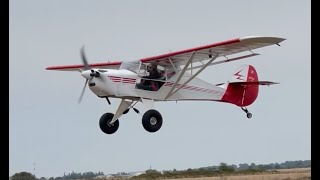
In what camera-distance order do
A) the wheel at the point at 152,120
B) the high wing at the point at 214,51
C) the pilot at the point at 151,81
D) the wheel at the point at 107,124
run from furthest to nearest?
the wheel at the point at 107,124
the pilot at the point at 151,81
the wheel at the point at 152,120
the high wing at the point at 214,51

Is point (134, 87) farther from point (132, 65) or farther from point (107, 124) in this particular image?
point (107, 124)

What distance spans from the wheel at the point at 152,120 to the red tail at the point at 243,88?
513cm

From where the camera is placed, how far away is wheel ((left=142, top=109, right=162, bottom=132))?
24.2 m

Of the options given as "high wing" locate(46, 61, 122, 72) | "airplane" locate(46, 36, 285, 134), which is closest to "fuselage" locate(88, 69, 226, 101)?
"airplane" locate(46, 36, 285, 134)

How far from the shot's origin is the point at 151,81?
83.5ft

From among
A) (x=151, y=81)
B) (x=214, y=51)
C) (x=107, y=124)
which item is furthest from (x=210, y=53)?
(x=107, y=124)

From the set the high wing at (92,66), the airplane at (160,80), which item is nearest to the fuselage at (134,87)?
the airplane at (160,80)

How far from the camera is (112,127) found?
84.2ft

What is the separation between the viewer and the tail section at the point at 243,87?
29172 millimetres

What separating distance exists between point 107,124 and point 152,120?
224cm

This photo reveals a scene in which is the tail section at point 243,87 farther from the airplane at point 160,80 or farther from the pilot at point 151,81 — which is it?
the pilot at point 151,81

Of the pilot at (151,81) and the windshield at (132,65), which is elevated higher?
the windshield at (132,65)
